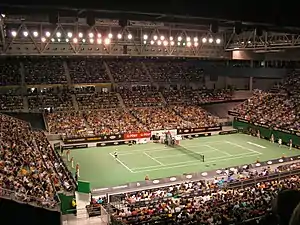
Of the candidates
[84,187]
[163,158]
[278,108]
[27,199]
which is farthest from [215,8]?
[278,108]

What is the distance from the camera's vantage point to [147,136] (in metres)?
40.9

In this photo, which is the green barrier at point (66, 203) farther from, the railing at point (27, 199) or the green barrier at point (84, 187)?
the railing at point (27, 199)

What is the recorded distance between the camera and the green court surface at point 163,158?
94.5 ft

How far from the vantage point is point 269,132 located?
134 ft

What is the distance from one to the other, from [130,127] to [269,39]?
18110mm

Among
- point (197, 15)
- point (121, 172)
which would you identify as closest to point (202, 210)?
point (197, 15)

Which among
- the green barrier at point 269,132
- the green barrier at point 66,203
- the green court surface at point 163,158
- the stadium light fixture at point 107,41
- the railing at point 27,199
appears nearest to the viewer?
the railing at point 27,199

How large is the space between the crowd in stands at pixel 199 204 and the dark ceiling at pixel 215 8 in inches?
256

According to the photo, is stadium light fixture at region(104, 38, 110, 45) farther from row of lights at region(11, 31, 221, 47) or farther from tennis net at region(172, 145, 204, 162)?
tennis net at region(172, 145, 204, 162)

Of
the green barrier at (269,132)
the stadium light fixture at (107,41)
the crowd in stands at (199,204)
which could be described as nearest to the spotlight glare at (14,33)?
the stadium light fixture at (107,41)

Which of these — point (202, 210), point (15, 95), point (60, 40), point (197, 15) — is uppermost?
point (60, 40)

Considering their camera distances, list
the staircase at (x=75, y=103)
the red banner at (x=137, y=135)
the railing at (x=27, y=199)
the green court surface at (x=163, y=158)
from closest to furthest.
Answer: the railing at (x=27, y=199)
the green court surface at (x=163, y=158)
the red banner at (x=137, y=135)
the staircase at (x=75, y=103)

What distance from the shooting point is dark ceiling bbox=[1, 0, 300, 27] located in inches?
248

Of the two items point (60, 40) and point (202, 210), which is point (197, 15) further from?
point (60, 40)
